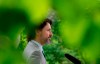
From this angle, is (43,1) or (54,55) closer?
(43,1)

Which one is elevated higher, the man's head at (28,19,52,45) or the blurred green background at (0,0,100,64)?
the man's head at (28,19,52,45)

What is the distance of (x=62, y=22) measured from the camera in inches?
14.8

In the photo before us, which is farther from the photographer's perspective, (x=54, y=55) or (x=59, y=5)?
(x=54, y=55)

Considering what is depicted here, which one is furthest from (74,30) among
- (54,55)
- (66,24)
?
(54,55)

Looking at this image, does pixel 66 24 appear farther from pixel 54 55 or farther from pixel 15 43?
pixel 54 55

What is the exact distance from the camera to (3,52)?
0.36 meters

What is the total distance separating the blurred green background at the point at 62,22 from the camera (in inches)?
13.7

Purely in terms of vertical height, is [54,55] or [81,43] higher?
[54,55]

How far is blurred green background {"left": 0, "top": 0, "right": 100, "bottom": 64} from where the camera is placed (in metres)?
0.35

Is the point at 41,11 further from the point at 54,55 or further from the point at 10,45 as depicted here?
the point at 54,55

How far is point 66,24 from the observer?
37 cm

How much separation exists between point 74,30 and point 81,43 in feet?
0.08

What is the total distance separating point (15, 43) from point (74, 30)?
0.26 feet

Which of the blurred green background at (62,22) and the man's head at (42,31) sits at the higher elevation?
the man's head at (42,31)
